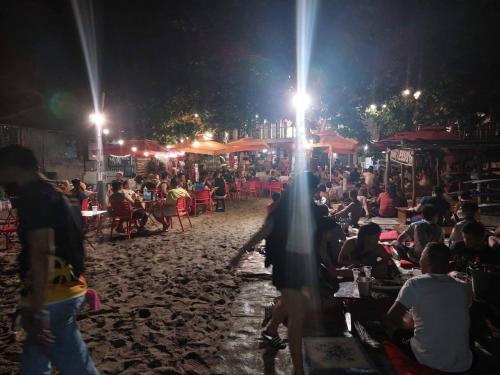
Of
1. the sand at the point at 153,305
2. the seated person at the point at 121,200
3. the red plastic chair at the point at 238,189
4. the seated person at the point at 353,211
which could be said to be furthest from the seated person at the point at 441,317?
the red plastic chair at the point at 238,189

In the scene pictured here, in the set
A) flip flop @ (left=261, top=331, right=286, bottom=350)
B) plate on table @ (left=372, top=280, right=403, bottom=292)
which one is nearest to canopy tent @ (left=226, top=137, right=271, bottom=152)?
plate on table @ (left=372, top=280, right=403, bottom=292)

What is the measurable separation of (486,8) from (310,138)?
11.8m

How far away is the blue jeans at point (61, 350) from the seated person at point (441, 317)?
2.25 m

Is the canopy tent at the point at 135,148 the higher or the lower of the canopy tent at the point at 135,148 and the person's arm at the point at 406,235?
the higher

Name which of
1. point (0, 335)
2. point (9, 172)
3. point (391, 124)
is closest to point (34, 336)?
point (9, 172)

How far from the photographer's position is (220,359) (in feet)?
12.5

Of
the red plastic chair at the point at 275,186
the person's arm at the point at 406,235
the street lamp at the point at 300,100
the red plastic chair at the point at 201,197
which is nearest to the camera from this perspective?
the person's arm at the point at 406,235

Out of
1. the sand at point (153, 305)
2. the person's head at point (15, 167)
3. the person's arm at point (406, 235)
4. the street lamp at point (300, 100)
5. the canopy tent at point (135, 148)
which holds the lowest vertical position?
the sand at point (153, 305)

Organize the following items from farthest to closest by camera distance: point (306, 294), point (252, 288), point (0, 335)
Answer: point (252, 288), point (0, 335), point (306, 294)

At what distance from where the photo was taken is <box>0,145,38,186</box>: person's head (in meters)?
2.34

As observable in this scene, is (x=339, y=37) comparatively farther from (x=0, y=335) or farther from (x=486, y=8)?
(x=0, y=335)

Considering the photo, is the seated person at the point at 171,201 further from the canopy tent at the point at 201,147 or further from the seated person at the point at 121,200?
the canopy tent at the point at 201,147

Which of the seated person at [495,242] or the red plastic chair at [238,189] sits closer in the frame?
the seated person at [495,242]

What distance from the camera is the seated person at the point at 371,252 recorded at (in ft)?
16.3
